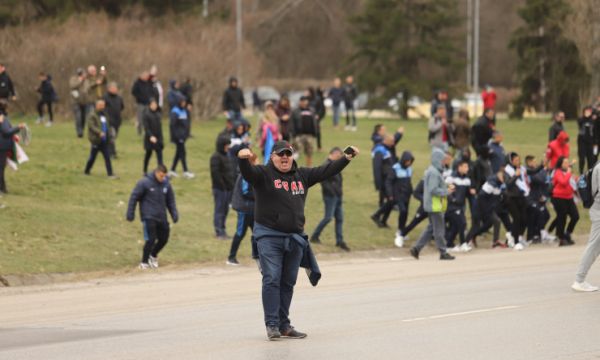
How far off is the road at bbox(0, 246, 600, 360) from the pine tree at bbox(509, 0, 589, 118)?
42.5 meters

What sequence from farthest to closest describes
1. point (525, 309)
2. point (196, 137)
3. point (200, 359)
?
point (196, 137)
point (525, 309)
point (200, 359)

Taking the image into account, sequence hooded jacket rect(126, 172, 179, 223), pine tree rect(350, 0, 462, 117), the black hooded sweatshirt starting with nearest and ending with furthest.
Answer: the black hooded sweatshirt
hooded jacket rect(126, 172, 179, 223)
pine tree rect(350, 0, 462, 117)

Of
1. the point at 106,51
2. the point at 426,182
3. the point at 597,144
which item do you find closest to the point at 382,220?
the point at 426,182

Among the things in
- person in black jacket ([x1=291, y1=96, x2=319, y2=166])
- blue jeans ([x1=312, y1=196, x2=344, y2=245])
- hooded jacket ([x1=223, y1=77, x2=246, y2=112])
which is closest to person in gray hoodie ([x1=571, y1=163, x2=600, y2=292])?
blue jeans ([x1=312, y1=196, x2=344, y2=245])

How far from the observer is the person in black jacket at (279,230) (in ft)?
38.5

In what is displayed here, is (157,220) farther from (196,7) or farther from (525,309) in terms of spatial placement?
(196,7)

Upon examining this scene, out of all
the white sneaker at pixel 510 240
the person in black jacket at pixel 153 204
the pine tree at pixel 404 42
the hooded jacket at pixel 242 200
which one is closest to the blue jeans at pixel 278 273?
the hooded jacket at pixel 242 200

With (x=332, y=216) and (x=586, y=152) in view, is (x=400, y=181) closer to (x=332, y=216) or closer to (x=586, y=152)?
(x=332, y=216)

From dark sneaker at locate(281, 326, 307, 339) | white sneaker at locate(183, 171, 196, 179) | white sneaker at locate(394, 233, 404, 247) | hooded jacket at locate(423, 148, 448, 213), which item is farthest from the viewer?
white sneaker at locate(183, 171, 196, 179)

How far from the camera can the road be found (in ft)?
37.2

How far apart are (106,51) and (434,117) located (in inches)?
678

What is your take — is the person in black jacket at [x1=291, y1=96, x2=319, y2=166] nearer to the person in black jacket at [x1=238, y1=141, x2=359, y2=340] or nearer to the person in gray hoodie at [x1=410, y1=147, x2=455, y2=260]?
the person in gray hoodie at [x1=410, y1=147, x2=455, y2=260]

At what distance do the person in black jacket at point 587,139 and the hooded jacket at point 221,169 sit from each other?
11660 mm

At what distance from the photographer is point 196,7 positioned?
178 ft
